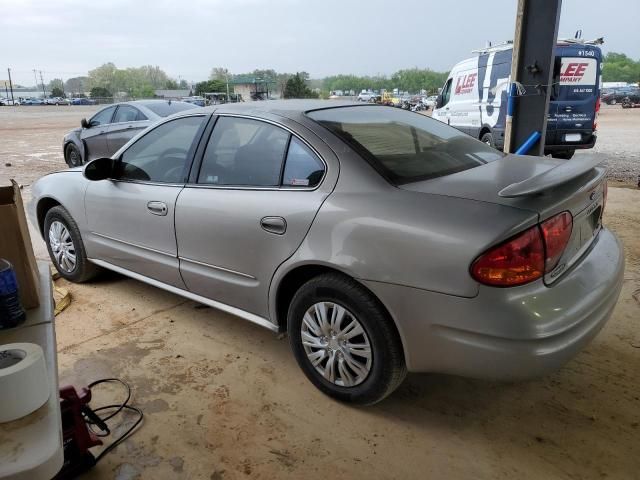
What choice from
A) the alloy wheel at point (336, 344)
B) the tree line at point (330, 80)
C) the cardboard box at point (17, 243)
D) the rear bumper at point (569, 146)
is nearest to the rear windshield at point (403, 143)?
the alloy wheel at point (336, 344)

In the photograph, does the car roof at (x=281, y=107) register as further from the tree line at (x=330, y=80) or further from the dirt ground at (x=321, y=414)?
the tree line at (x=330, y=80)

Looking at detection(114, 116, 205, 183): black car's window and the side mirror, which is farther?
the side mirror

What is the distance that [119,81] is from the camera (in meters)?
114

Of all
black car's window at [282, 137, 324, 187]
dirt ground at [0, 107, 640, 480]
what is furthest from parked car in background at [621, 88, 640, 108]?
black car's window at [282, 137, 324, 187]

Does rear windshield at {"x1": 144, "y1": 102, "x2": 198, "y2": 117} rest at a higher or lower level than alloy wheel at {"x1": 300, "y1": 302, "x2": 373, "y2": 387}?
higher

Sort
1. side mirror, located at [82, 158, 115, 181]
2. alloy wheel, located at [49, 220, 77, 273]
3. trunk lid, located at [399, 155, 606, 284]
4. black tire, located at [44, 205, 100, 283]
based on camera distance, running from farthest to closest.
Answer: alloy wheel, located at [49, 220, 77, 273], black tire, located at [44, 205, 100, 283], side mirror, located at [82, 158, 115, 181], trunk lid, located at [399, 155, 606, 284]

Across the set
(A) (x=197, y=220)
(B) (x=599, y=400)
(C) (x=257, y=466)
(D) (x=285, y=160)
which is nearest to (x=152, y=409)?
(C) (x=257, y=466)

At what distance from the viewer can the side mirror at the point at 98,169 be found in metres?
3.39

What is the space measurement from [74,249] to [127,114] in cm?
600

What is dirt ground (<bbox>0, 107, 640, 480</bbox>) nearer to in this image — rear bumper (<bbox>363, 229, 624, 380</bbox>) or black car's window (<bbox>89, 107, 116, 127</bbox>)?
rear bumper (<bbox>363, 229, 624, 380</bbox>)

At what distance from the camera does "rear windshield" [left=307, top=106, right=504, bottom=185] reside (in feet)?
7.93

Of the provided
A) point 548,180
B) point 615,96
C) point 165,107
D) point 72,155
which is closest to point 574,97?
point 165,107

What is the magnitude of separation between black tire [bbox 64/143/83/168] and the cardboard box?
30.3 feet

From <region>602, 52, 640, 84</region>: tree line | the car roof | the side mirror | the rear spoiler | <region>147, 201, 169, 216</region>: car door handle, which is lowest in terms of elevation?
<region>147, 201, 169, 216</region>: car door handle
